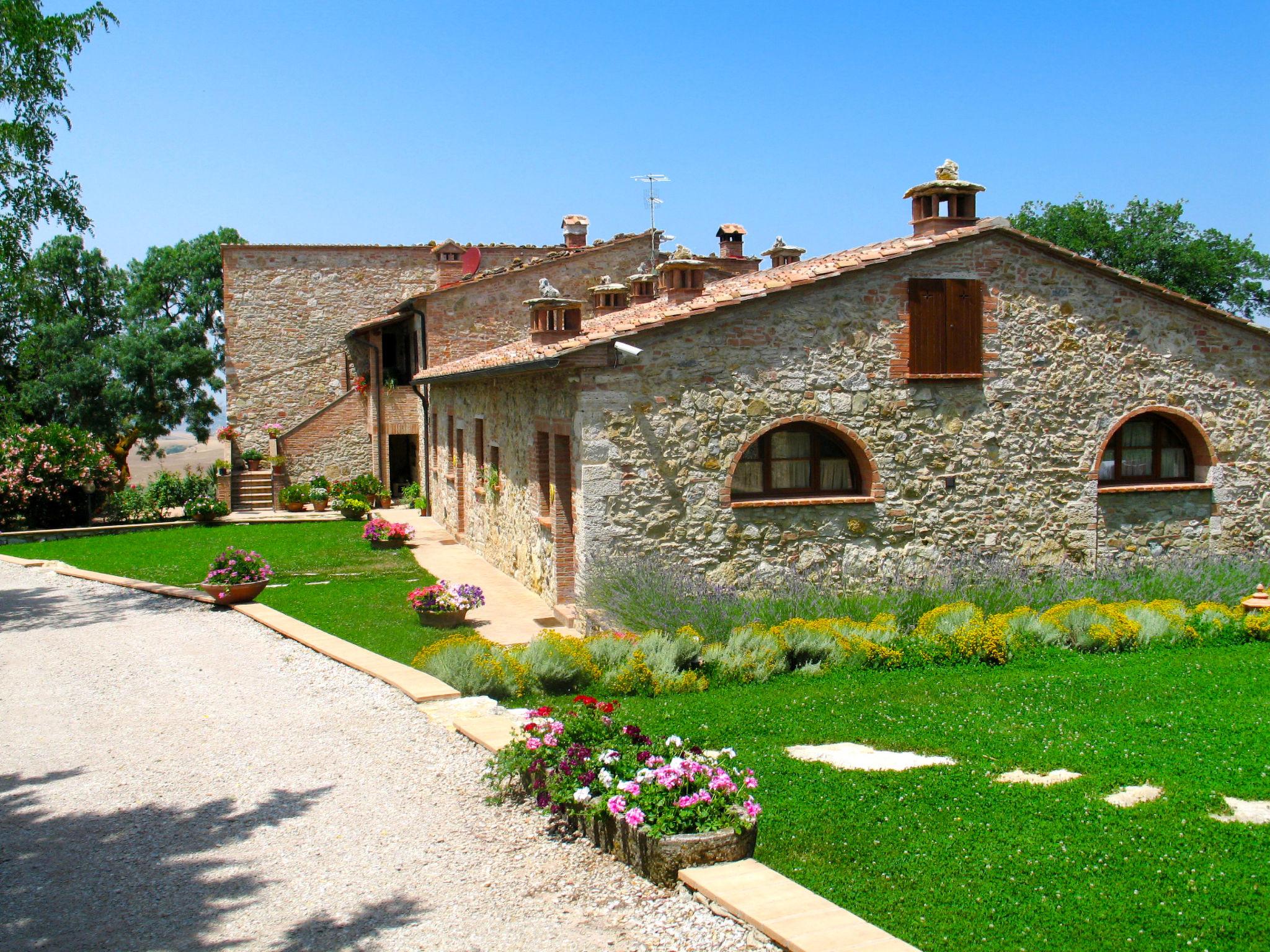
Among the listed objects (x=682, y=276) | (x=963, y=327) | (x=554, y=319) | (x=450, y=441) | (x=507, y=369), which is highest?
(x=682, y=276)

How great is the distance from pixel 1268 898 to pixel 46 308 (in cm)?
1512

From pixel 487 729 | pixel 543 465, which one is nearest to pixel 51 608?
pixel 543 465

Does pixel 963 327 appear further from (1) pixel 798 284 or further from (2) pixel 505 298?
(2) pixel 505 298

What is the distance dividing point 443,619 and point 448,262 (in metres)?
→ 13.7

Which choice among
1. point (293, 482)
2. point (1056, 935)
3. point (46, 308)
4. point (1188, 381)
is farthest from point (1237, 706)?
point (293, 482)

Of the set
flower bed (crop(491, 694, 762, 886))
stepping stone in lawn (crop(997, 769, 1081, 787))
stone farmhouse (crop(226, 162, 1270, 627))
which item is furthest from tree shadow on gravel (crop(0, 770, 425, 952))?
stone farmhouse (crop(226, 162, 1270, 627))

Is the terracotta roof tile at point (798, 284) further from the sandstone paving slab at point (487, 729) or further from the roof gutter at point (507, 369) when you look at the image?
the sandstone paving slab at point (487, 729)

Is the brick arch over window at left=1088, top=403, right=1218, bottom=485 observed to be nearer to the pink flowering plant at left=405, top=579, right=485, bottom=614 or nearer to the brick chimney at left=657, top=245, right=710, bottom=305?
the brick chimney at left=657, top=245, right=710, bottom=305

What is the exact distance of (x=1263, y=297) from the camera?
3716 centimetres

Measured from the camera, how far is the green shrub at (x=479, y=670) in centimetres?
826

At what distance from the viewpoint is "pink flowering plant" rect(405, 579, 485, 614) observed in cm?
1130

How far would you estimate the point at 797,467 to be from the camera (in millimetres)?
11633

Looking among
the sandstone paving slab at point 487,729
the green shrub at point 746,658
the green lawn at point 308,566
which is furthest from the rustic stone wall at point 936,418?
the sandstone paving slab at point 487,729

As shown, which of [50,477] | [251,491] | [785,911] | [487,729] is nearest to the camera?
[785,911]
